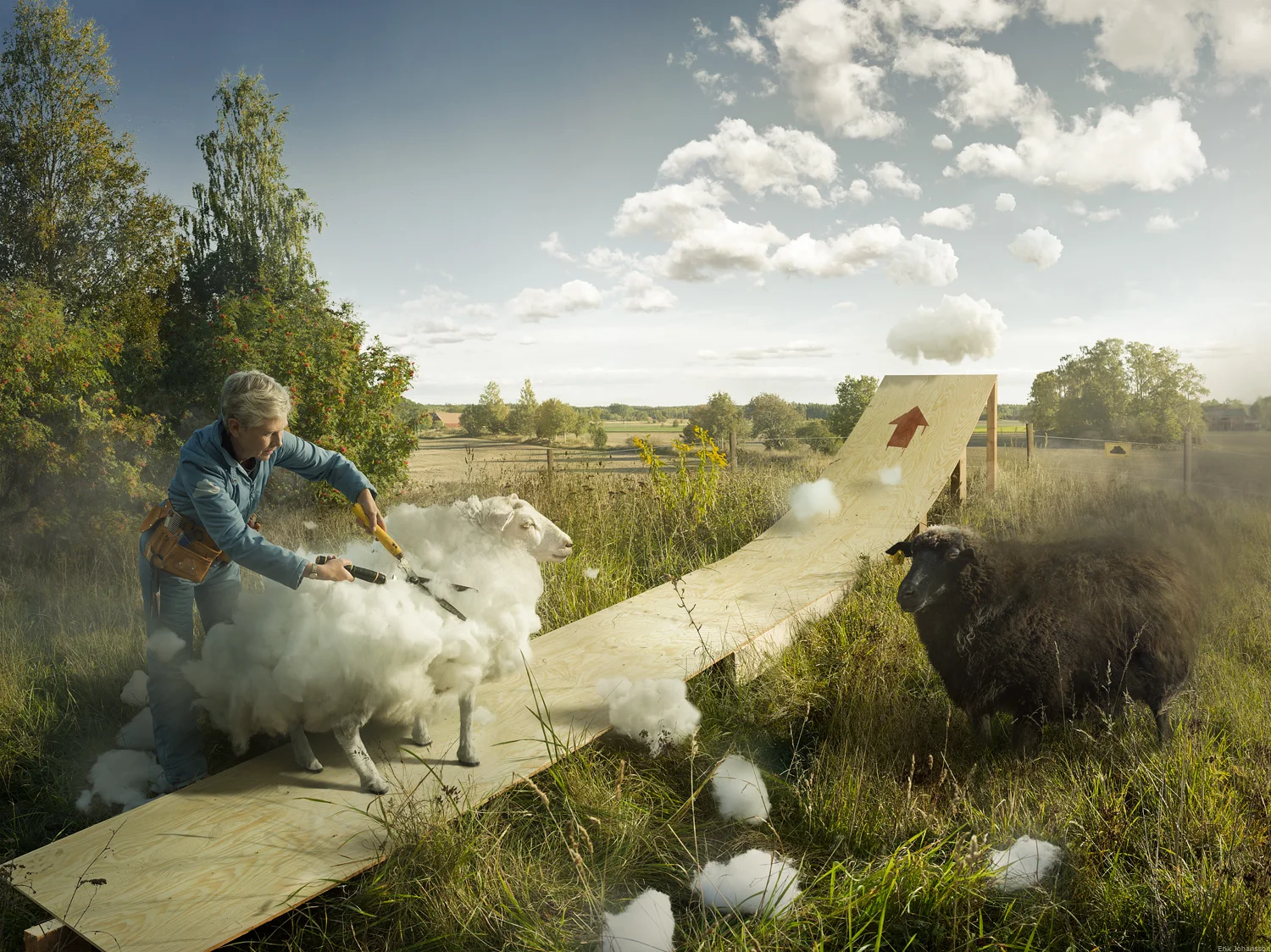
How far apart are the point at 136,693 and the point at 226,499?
203 centimetres

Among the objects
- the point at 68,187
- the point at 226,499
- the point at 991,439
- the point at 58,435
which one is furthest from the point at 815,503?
the point at 68,187

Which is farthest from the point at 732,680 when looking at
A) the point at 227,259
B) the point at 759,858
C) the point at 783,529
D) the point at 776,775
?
the point at 227,259

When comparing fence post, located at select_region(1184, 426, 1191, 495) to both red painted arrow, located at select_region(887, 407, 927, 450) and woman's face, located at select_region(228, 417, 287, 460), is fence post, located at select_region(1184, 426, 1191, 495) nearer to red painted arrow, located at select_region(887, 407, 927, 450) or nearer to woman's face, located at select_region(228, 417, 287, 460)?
red painted arrow, located at select_region(887, 407, 927, 450)

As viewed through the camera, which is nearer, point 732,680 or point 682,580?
point 732,680

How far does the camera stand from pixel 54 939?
2078 mm

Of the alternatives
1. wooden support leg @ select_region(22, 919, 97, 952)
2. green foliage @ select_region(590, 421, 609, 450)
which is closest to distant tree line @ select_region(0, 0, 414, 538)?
wooden support leg @ select_region(22, 919, 97, 952)

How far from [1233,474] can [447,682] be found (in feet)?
24.7

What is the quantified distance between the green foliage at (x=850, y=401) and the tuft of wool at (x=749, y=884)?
1832 centimetres

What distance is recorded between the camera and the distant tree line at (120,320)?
7137mm

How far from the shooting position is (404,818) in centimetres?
246

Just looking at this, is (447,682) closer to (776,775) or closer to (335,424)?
(776,775)

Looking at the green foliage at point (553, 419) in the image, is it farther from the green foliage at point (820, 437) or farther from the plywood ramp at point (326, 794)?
the plywood ramp at point (326, 794)

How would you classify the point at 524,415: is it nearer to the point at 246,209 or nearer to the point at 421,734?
the point at 246,209

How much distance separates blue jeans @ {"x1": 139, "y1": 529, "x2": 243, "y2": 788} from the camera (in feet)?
10.5
